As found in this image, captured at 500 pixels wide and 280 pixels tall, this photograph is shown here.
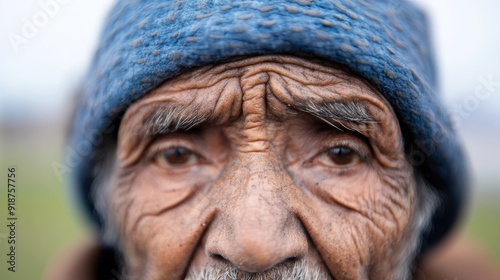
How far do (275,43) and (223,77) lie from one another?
0.25 meters

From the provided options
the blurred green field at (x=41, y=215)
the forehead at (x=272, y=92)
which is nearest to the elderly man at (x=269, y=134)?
the forehead at (x=272, y=92)

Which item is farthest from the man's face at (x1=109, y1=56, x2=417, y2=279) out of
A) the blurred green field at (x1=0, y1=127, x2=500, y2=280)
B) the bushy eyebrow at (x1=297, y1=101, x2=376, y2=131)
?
the blurred green field at (x1=0, y1=127, x2=500, y2=280)

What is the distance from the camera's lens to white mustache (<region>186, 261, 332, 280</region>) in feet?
5.79

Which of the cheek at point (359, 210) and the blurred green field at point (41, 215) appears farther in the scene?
the blurred green field at point (41, 215)

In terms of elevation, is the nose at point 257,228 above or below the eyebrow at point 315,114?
below

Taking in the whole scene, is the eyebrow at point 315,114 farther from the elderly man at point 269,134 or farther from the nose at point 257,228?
the nose at point 257,228

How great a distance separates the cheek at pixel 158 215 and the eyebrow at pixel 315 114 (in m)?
0.24

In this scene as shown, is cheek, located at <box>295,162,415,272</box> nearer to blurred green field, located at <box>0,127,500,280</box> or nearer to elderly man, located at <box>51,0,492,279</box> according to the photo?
elderly man, located at <box>51,0,492,279</box>

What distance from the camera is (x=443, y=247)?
119 inches

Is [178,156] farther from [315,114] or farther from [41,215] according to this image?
[41,215]

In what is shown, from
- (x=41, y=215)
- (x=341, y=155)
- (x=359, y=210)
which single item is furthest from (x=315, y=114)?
(x=41, y=215)

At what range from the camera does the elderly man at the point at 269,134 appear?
6.04ft

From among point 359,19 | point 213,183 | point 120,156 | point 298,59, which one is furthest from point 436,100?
point 120,156

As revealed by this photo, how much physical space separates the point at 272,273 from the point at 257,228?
20 centimetres
